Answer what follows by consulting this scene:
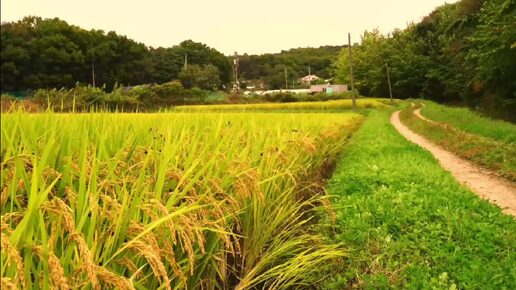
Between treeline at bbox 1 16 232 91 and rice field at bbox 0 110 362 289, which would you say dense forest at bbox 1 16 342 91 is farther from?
rice field at bbox 0 110 362 289

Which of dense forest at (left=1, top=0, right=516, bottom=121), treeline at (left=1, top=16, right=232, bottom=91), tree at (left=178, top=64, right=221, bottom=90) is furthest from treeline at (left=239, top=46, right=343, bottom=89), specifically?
treeline at (left=1, top=16, right=232, bottom=91)

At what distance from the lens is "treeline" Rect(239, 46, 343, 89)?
10643 cm

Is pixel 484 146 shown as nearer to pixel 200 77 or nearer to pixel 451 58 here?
pixel 451 58

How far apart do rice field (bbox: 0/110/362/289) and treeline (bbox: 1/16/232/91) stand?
1.33 feet

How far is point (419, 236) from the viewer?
3729 mm

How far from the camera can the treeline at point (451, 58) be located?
1892cm

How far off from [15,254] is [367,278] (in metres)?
2.33

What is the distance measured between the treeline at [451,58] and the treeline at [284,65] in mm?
25486

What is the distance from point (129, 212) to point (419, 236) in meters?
2.70

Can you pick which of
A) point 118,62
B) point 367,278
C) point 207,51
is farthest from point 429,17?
point 367,278

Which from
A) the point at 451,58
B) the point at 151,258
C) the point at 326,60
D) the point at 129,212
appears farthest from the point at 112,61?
the point at 326,60

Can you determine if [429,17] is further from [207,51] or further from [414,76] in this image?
[207,51]

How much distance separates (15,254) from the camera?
1.00 m

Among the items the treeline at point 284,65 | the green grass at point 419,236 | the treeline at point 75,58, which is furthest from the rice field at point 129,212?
the treeline at point 284,65
